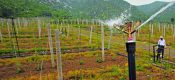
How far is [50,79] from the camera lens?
1365 centimetres

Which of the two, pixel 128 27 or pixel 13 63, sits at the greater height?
pixel 128 27

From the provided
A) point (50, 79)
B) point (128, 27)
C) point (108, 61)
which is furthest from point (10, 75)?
point (128, 27)

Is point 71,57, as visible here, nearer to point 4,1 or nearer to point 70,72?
point 70,72

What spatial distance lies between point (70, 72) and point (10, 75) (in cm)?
329

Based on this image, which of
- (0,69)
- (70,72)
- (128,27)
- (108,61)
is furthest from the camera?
(108,61)

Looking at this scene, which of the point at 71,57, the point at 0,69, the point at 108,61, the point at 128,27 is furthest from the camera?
the point at 71,57

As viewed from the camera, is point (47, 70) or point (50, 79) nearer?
point (50, 79)

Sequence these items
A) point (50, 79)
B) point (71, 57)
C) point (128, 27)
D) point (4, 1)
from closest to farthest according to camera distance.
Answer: point (128, 27) → point (50, 79) → point (71, 57) → point (4, 1)

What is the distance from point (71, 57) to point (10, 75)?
260 inches

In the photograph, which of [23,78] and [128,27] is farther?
[23,78]

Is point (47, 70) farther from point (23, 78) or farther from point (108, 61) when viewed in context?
point (108, 61)

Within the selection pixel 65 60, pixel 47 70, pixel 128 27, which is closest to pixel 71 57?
pixel 65 60

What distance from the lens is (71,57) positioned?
2138 cm

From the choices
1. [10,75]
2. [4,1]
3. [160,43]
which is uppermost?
[4,1]
